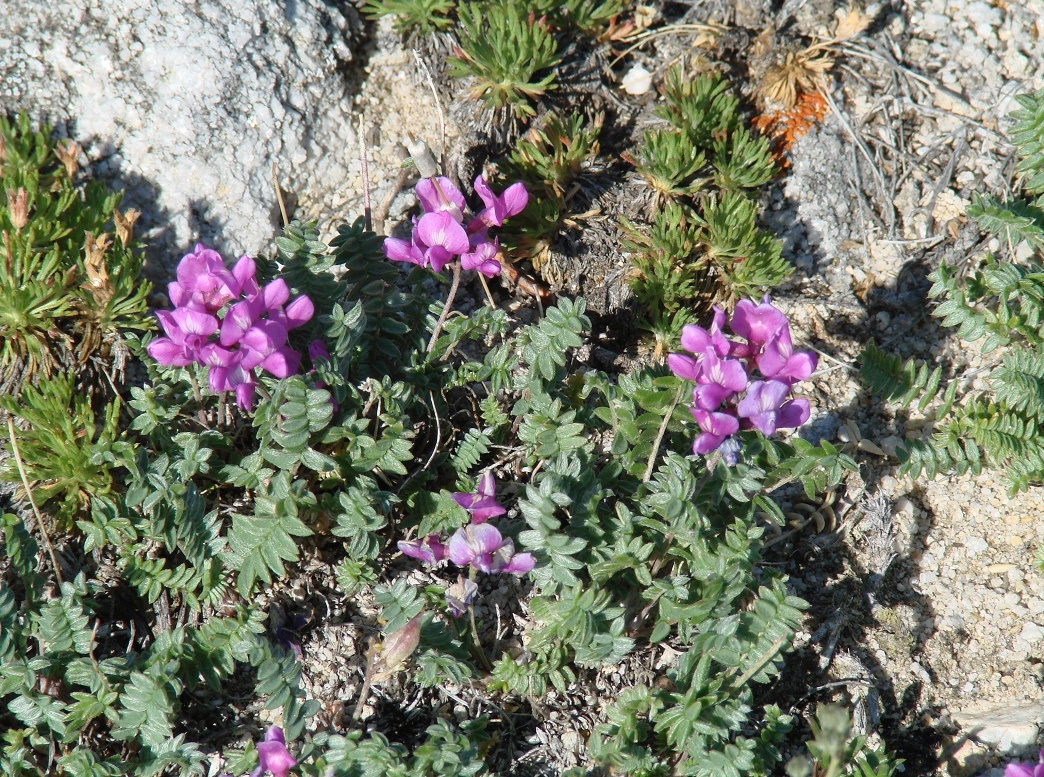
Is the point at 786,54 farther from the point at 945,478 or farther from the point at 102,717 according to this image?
the point at 102,717

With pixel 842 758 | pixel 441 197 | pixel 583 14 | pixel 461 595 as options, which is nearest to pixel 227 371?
pixel 441 197

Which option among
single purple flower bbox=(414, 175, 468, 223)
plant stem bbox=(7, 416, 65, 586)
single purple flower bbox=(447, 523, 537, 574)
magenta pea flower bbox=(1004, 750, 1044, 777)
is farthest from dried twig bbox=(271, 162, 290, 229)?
magenta pea flower bbox=(1004, 750, 1044, 777)

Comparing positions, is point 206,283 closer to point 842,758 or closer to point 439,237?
point 439,237

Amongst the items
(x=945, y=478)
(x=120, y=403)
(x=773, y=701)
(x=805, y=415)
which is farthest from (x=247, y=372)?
(x=945, y=478)

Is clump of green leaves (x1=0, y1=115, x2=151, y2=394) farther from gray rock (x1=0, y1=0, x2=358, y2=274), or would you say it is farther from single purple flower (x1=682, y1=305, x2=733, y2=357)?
single purple flower (x1=682, y1=305, x2=733, y2=357)

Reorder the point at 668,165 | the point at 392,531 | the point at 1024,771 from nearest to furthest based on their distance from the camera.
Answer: the point at 1024,771, the point at 392,531, the point at 668,165

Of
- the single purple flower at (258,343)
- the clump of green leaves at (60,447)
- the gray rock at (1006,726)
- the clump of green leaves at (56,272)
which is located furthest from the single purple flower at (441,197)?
the gray rock at (1006,726)

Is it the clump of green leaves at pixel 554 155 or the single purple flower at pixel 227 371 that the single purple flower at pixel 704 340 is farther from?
the clump of green leaves at pixel 554 155
